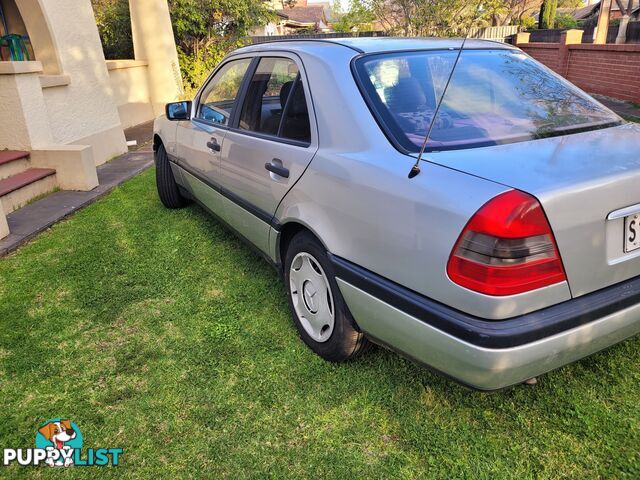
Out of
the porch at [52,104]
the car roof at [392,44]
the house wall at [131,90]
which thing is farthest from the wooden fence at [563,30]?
the car roof at [392,44]

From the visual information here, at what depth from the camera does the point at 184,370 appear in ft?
9.08

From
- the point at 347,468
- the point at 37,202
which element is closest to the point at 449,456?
the point at 347,468

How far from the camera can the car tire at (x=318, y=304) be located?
2525 mm

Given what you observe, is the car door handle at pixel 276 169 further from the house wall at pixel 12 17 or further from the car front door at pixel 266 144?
the house wall at pixel 12 17

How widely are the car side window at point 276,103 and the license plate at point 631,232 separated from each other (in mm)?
1501

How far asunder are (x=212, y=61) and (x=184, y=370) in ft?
39.6

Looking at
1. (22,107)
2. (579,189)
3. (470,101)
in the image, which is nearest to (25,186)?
(22,107)

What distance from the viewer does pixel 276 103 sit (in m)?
3.14

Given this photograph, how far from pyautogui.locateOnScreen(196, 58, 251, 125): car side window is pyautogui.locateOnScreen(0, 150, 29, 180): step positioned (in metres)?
2.76

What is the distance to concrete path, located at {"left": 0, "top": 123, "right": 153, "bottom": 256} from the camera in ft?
15.5

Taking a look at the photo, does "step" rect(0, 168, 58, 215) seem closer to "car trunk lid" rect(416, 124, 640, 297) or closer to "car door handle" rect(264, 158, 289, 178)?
"car door handle" rect(264, 158, 289, 178)

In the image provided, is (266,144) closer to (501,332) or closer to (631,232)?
(501,332)

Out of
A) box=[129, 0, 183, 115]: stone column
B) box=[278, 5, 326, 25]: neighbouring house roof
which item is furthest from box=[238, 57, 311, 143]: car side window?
box=[278, 5, 326, 25]: neighbouring house roof

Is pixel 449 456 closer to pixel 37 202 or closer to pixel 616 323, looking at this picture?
pixel 616 323
